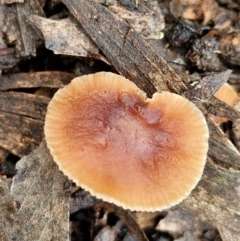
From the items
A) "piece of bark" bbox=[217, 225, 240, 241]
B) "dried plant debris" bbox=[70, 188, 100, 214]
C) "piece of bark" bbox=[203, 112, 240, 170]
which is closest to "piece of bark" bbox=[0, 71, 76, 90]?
"dried plant debris" bbox=[70, 188, 100, 214]

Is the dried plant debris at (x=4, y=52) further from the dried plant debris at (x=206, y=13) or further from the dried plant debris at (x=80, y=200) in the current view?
the dried plant debris at (x=206, y=13)

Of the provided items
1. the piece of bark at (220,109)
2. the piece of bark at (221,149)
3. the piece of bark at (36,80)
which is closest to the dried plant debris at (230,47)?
the piece of bark at (220,109)

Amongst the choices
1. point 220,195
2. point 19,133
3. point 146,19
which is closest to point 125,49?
point 146,19

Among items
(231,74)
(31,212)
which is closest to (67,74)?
(31,212)

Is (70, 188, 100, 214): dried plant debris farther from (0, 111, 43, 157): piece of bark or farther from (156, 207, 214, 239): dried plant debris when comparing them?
(156, 207, 214, 239): dried plant debris

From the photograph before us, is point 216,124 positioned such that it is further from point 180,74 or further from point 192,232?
point 192,232

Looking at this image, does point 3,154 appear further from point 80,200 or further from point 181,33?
point 181,33
